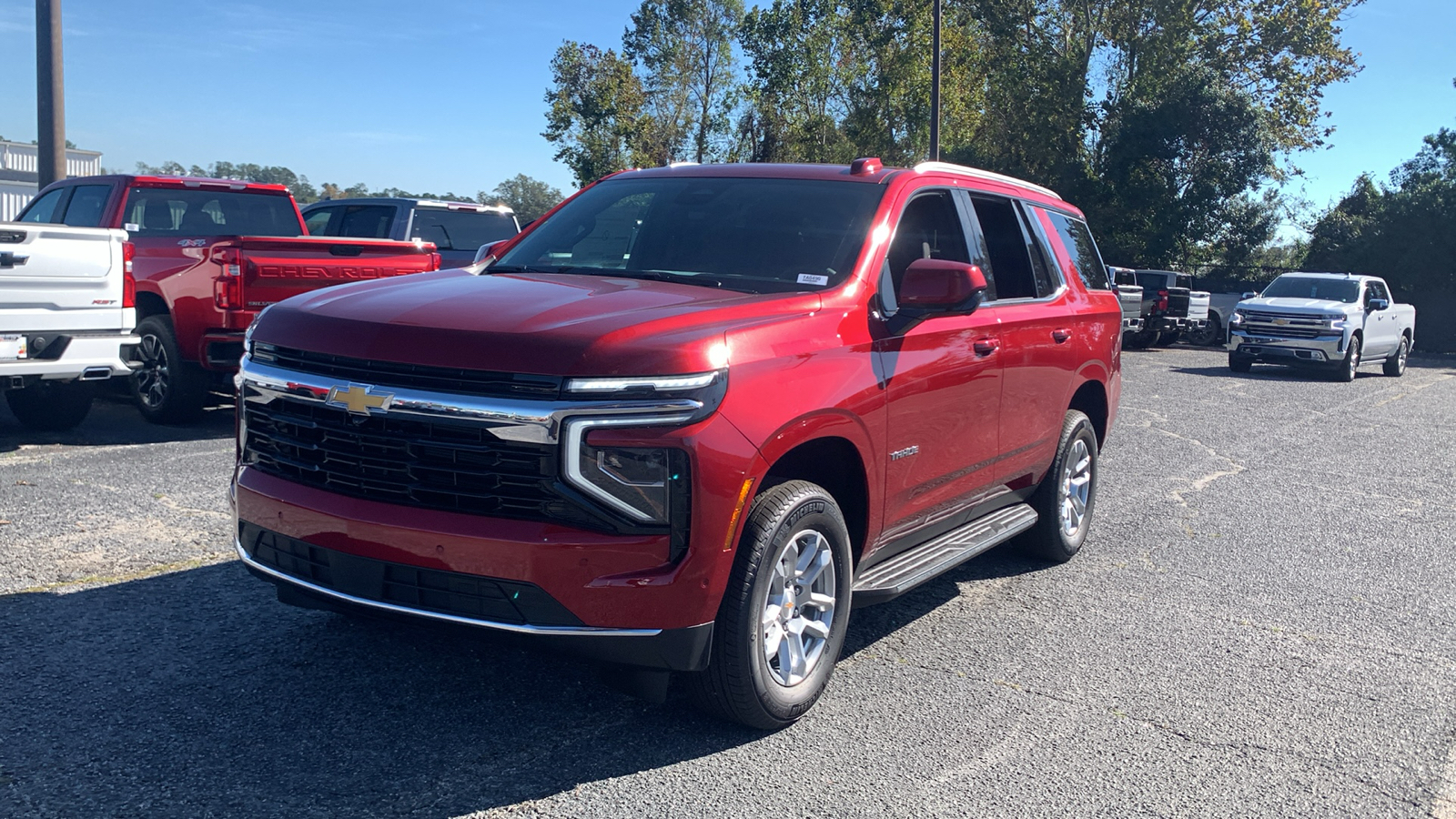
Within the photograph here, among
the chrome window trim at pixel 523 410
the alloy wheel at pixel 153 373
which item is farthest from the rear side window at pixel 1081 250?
the alloy wheel at pixel 153 373

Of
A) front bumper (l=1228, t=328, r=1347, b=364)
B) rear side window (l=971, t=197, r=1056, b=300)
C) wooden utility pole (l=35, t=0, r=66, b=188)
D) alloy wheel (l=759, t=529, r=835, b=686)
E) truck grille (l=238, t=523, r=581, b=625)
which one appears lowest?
alloy wheel (l=759, t=529, r=835, b=686)

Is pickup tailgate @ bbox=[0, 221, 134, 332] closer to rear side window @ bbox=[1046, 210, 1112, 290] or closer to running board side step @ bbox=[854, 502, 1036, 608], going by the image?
running board side step @ bbox=[854, 502, 1036, 608]

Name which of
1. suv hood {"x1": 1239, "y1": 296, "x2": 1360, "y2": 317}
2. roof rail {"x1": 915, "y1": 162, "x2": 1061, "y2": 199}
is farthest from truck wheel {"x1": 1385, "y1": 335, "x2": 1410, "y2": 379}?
roof rail {"x1": 915, "y1": 162, "x2": 1061, "y2": 199}

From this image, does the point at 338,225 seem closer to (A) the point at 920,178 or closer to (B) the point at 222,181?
(B) the point at 222,181

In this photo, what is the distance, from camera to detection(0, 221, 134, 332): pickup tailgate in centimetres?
783

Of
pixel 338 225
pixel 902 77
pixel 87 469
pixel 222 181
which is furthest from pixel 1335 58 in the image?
pixel 87 469

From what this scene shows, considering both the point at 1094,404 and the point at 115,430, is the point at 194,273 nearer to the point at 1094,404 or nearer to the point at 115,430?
the point at 115,430

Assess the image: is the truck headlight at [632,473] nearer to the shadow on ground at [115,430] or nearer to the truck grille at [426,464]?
the truck grille at [426,464]

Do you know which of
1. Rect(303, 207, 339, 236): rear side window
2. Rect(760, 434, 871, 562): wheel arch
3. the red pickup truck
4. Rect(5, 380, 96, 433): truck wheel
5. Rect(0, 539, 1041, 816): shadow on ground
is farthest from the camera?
Rect(303, 207, 339, 236): rear side window

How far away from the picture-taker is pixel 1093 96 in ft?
120

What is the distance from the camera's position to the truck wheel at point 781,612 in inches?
140

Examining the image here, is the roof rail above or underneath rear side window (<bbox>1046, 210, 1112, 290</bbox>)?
above

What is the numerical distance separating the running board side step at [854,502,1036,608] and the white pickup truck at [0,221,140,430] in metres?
6.42

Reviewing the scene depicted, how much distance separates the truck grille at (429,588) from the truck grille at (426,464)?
19cm
